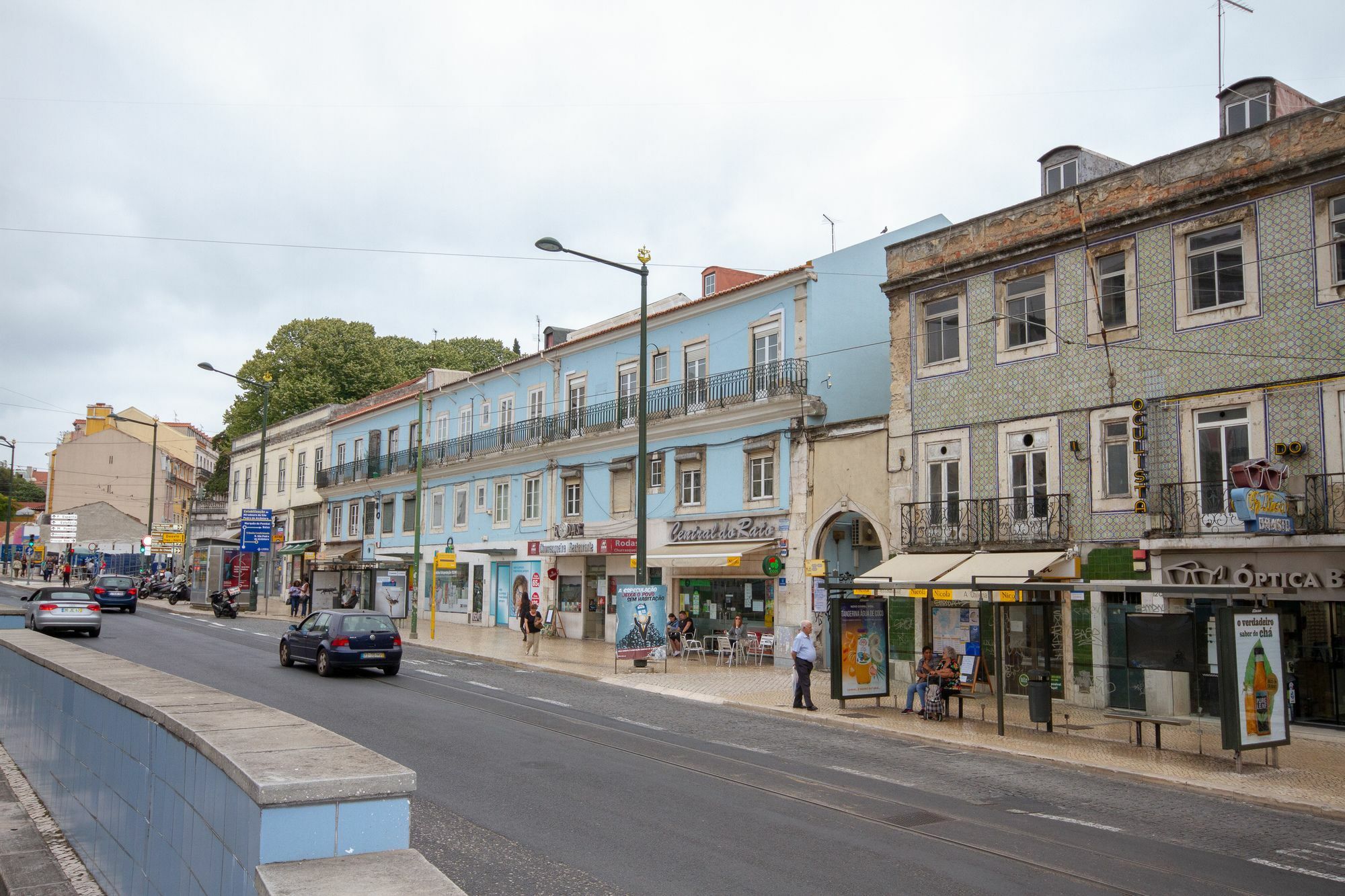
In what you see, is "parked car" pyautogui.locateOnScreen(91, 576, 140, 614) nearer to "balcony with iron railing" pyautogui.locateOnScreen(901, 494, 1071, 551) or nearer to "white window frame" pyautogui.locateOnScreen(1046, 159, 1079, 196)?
"balcony with iron railing" pyautogui.locateOnScreen(901, 494, 1071, 551)

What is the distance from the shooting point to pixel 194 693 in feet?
20.9

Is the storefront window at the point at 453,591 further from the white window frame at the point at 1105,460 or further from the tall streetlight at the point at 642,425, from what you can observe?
the white window frame at the point at 1105,460

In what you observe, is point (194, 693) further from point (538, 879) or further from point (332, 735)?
point (538, 879)

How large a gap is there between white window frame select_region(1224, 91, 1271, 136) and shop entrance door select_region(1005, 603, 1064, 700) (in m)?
10.4

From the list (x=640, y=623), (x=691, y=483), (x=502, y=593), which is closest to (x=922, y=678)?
(x=640, y=623)

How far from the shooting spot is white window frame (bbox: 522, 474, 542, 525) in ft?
129

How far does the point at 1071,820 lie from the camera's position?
35.1ft

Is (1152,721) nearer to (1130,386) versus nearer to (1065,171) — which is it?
(1130,386)

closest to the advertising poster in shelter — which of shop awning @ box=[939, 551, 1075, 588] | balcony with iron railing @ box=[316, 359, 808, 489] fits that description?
balcony with iron railing @ box=[316, 359, 808, 489]

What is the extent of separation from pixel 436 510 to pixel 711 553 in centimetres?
2028

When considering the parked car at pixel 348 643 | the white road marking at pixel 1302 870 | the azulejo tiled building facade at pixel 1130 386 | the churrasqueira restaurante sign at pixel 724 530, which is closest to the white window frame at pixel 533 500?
the churrasqueira restaurante sign at pixel 724 530

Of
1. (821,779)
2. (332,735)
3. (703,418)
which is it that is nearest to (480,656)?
(703,418)

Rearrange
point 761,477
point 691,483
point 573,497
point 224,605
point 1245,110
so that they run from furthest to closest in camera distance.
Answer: point 224,605 < point 573,497 < point 691,483 < point 761,477 < point 1245,110

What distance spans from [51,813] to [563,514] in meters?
29.4
